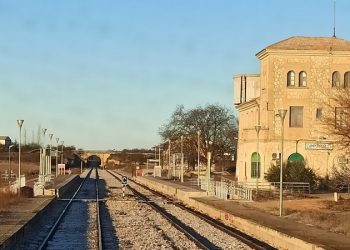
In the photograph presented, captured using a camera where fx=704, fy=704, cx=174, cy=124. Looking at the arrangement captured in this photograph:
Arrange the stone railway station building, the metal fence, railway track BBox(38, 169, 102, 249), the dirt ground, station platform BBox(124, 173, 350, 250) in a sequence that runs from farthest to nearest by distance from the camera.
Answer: the stone railway station building < the metal fence < the dirt ground < railway track BBox(38, 169, 102, 249) < station platform BBox(124, 173, 350, 250)

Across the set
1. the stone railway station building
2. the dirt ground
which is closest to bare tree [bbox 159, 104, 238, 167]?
the stone railway station building

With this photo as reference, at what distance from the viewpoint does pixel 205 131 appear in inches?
4294

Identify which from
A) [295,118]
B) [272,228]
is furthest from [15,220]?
[295,118]

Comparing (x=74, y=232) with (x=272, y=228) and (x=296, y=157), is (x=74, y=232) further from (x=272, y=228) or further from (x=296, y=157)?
(x=296, y=157)

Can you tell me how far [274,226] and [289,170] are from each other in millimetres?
30146

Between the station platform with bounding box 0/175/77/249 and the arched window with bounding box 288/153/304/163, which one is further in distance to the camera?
the arched window with bounding box 288/153/304/163

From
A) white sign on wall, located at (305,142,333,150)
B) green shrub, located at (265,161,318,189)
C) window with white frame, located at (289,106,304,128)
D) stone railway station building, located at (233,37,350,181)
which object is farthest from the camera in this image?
window with white frame, located at (289,106,304,128)

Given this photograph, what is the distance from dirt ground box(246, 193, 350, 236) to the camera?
79.5ft

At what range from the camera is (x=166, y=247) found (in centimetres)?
2009

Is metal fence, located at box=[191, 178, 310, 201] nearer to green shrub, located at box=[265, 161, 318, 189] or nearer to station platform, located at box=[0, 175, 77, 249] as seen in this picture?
green shrub, located at box=[265, 161, 318, 189]

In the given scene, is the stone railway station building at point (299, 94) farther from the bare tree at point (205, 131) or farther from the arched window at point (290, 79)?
the bare tree at point (205, 131)

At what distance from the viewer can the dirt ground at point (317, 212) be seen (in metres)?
24.2

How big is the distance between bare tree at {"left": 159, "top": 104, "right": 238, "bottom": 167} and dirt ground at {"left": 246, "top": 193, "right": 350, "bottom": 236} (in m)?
67.5

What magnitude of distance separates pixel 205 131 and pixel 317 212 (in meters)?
78.7
